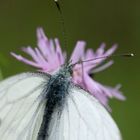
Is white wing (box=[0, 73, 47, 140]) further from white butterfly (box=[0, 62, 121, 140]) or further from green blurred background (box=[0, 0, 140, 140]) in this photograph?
green blurred background (box=[0, 0, 140, 140])

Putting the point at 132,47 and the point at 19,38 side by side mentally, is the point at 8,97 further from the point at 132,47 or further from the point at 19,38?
the point at 132,47

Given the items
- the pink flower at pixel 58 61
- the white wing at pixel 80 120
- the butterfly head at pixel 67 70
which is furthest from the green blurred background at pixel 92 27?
the white wing at pixel 80 120

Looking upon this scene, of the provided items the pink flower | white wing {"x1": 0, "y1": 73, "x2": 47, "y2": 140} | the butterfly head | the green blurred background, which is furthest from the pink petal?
the green blurred background

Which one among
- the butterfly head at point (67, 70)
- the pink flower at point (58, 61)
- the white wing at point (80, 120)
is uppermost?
the pink flower at point (58, 61)

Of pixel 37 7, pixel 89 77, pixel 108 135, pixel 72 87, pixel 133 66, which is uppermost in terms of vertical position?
pixel 37 7

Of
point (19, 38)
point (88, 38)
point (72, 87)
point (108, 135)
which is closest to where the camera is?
point (108, 135)

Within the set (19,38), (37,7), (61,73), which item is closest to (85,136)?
(61,73)

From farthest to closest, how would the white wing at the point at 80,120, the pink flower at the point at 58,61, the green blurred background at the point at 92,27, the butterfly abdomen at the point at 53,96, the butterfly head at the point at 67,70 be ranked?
1. the green blurred background at the point at 92,27
2. the pink flower at the point at 58,61
3. the butterfly head at the point at 67,70
4. the butterfly abdomen at the point at 53,96
5. the white wing at the point at 80,120

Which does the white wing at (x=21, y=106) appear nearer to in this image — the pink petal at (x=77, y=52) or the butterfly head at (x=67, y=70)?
the butterfly head at (x=67, y=70)
